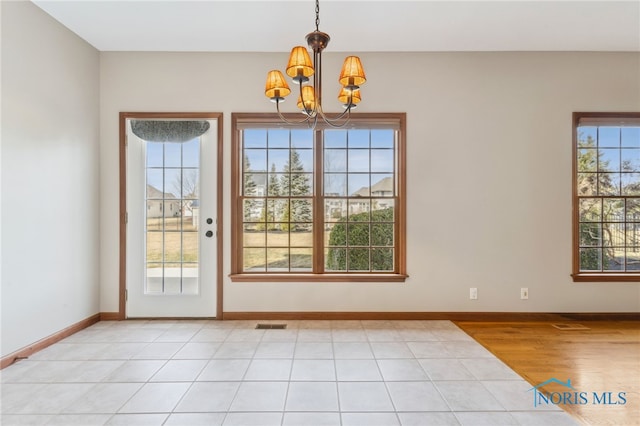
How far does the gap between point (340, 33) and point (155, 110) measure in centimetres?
211

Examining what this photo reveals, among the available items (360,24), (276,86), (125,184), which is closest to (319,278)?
(276,86)

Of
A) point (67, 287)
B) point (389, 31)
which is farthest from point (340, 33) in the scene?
point (67, 287)

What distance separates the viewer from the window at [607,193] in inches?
143

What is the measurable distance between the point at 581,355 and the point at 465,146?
2.15m

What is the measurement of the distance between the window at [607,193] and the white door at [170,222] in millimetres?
4072

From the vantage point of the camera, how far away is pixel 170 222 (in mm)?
3611

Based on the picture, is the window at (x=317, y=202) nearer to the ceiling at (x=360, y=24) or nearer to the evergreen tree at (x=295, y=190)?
the evergreen tree at (x=295, y=190)

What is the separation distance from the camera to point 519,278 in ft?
11.7

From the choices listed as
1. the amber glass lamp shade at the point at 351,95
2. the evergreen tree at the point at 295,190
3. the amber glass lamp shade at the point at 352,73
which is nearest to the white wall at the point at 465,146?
the evergreen tree at the point at 295,190

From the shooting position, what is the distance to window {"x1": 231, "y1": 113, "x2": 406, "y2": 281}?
3670mm

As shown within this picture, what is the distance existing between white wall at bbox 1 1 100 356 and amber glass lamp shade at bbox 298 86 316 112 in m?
2.27

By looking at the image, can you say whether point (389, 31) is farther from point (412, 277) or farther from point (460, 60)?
point (412, 277)

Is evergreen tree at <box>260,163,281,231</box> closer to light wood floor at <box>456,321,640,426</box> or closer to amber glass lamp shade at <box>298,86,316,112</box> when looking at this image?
amber glass lamp shade at <box>298,86,316,112</box>

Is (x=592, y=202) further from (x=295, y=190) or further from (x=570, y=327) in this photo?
(x=295, y=190)
